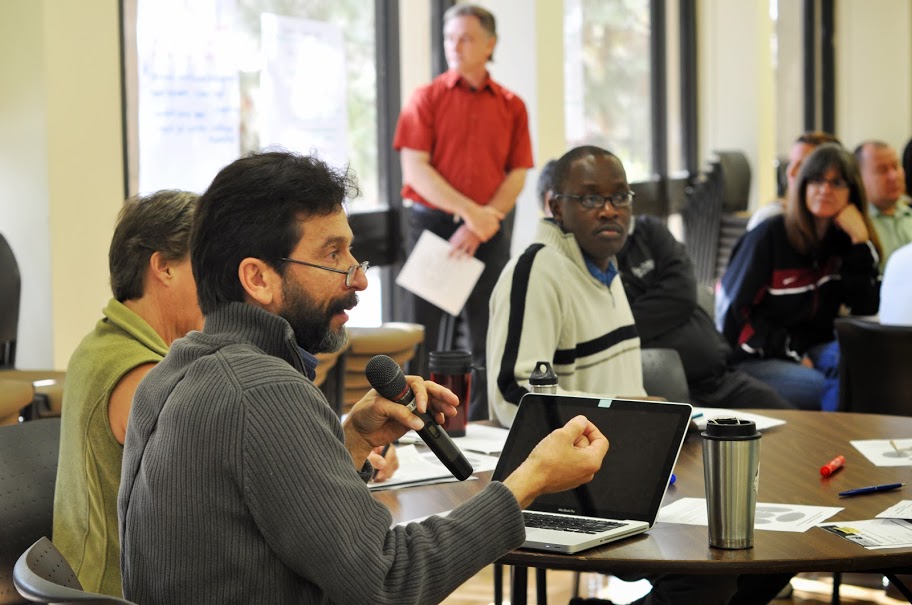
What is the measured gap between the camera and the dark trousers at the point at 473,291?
5.00 m

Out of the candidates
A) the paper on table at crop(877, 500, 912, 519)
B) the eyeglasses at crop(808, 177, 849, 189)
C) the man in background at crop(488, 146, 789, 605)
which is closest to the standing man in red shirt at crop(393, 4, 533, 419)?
the eyeglasses at crop(808, 177, 849, 189)

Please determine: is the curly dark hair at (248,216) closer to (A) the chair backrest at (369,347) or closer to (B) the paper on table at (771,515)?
(B) the paper on table at (771,515)

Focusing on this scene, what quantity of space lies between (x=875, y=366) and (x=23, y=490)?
2.53 meters

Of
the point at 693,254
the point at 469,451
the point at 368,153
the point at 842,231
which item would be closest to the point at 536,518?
the point at 469,451

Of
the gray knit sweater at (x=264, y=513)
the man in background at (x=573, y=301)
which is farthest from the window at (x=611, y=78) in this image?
the gray knit sweater at (x=264, y=513)

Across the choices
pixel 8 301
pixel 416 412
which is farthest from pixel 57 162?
pixel 416 412

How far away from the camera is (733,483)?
1.74 metres

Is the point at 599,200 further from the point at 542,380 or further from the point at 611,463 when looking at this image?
the point at 611,463

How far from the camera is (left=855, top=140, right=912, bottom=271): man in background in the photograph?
5828 mm

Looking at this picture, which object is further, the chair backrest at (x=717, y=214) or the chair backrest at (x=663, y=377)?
the chair backrest at (x=717, y=214)

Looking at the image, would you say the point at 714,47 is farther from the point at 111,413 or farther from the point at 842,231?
the point at 111,413

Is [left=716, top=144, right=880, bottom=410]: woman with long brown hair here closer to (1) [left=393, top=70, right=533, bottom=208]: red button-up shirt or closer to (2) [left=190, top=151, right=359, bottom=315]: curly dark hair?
(1) [left=393, top=70, right=533, bottom=208]: red button-up shirt

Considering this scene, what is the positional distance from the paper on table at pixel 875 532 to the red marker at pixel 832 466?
306 millimetres

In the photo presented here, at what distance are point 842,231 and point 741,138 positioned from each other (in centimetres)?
379
